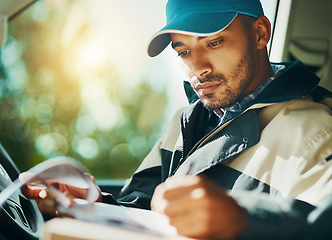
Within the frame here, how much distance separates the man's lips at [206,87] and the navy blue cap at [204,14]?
18 cm

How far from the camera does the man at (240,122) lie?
91cm

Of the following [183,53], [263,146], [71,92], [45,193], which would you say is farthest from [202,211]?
[71,92]

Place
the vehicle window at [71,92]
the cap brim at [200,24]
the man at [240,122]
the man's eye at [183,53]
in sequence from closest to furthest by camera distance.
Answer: the man at [240,122] < the cap brim at [200,24] < the man's eye at [183,53] < the vehicle window at [71,92]

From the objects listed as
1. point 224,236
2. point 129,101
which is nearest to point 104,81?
Result: point 129,101

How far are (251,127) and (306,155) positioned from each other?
215mm

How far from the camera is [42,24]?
523 centimetres

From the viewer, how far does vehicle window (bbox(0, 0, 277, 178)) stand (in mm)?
5000

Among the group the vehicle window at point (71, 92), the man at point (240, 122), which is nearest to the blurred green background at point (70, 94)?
the vehicle window at point (71, 92)

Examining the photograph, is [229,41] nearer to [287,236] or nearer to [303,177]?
[303,177]

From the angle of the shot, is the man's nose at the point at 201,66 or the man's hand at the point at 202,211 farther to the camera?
the man's nose at the point at 201,66

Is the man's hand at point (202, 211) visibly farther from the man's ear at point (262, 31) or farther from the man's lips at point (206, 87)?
the man's ear at point (262, 31)

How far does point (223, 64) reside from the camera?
1245 millimetres

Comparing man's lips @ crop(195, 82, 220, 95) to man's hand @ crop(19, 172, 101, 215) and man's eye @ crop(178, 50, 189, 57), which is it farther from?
man's hand @ crop(19, 172, 101, 215)

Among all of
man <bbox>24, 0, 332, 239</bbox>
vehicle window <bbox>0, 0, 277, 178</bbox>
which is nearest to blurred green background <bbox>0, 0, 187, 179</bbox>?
vehicle window <bbox>0, 0, 277, 178</bbox>
